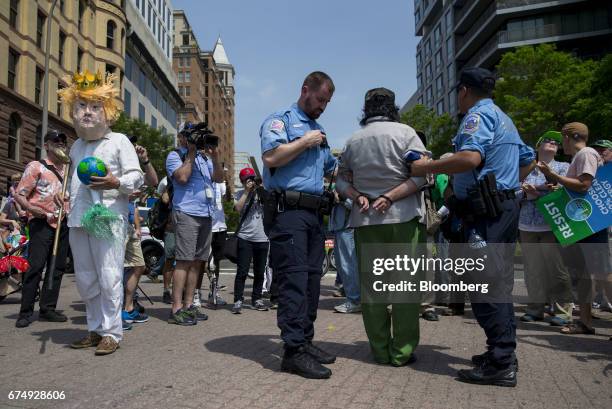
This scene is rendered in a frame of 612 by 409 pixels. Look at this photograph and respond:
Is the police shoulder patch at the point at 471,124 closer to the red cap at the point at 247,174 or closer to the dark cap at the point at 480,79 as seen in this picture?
the dark cap at the point at 480,79

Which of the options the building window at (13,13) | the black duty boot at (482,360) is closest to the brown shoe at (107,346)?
the black duty boot at (482,360)

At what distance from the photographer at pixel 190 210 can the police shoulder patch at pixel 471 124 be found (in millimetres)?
2873

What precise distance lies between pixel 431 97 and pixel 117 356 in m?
65.6

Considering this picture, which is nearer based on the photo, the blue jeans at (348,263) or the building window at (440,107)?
the blue jeans at (348,263)

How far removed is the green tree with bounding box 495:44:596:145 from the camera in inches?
1053

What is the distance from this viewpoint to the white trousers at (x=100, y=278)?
4.17 metres

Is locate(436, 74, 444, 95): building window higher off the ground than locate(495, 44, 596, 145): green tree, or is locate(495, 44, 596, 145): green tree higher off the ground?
locate(436, 74, 444, 95): building window

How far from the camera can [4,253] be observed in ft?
25.8

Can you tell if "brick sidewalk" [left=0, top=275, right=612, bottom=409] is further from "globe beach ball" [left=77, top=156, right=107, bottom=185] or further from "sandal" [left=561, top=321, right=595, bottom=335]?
"globe beach ball" [left=77, top=156, right=107, bottom=185]

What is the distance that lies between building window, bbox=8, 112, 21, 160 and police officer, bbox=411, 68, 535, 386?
28.1 meters

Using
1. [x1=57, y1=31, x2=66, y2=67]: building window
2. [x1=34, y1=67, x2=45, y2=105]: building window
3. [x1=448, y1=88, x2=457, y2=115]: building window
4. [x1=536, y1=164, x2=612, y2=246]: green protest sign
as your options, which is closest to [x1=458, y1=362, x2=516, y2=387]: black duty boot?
[x1=536, y1=164, x2=612, y2=246]: green protest sign

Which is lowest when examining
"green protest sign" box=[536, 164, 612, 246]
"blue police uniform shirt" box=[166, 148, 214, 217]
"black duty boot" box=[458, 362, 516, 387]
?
"black duty boot" box=[458, 362, 516, 387]

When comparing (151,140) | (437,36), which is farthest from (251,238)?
(437,36)

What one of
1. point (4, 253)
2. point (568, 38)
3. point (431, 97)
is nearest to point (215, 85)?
point (431, 97)
